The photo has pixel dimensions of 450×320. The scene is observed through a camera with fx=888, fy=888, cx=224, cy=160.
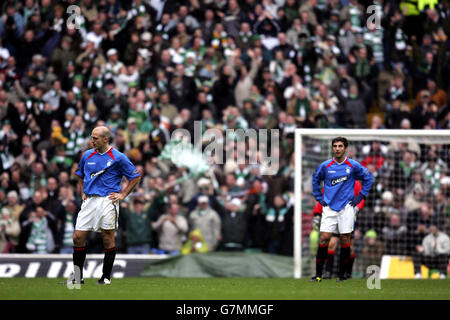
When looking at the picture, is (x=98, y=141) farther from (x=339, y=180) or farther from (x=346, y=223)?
(x=346, y=223)

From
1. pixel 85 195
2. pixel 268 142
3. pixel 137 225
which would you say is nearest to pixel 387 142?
pixel 268 142

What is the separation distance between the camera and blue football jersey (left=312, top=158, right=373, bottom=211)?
12.3m

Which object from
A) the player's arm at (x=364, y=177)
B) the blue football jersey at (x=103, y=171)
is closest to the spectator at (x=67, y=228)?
the blue football jersey at (x=103, y=171)

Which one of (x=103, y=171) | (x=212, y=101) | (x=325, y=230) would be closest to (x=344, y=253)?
(x=325, y=230)

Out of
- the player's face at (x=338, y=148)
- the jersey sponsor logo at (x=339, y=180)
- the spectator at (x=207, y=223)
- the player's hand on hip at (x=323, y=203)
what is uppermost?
the player's face at (x=338, y=148)

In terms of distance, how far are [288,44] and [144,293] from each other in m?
11.2

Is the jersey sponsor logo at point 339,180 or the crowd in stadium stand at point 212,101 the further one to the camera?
the crowd in stadium stand at point 212,101

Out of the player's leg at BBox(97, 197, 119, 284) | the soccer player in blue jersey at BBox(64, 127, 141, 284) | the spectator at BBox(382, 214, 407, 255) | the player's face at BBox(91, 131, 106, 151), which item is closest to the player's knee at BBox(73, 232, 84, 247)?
the soccer player in blue jersey at BBox(64, 127, 141, 284)

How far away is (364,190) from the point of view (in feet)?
41.0

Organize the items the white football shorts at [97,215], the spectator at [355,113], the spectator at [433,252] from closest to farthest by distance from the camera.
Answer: the white football shorts at [97,215]
the spectator at [433,252]
the spectator at [355,113]

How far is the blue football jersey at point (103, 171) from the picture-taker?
36.8 ft

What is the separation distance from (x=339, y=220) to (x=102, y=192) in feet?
11.1

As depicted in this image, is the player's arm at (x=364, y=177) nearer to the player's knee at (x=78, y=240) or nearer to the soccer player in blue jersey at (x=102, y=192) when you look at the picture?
Result: the soccer player in blue jersey at (x=102, y=192)

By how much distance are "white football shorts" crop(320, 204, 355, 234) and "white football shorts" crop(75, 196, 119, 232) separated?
3032 mm
